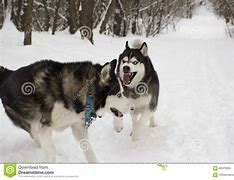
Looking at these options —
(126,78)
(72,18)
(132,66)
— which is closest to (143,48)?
(132,66)

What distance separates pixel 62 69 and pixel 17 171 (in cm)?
89

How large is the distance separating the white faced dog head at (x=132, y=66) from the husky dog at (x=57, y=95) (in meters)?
0.51

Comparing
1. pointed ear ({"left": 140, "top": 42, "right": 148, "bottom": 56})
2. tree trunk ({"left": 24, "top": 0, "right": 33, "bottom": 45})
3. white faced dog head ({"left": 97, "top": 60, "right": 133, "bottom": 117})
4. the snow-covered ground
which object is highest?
tree trunk ({"left": 24, "top": 0, "right": 33, "bottom": 45})

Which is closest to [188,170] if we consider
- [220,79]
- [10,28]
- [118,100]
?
[118,100]

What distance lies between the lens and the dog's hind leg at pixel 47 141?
231 cm

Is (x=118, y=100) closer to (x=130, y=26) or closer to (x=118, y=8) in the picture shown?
(x=118, y=8)

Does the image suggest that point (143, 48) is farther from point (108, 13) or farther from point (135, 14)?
point (135, 14)

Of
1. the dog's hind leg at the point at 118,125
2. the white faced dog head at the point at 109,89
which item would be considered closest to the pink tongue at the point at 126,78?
the dog's hind leg at the point at 118,125

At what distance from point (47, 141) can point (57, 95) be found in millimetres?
363

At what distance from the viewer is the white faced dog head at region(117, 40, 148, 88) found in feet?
9.76

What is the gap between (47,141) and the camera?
2340 mm

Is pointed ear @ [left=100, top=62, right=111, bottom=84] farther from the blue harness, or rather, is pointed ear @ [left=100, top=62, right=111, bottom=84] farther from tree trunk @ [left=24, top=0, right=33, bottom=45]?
tree trunk @ [left=24, top=0, right=33, bottom=45]

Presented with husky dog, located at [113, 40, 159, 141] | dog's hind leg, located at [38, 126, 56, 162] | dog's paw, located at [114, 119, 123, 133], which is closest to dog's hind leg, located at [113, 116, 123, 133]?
dog's paw, located at [114, 119, 123, 133]

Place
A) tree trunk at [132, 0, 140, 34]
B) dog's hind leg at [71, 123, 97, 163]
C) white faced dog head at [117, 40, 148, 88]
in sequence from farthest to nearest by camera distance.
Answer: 1. tree trunk at [132, 0, 140, 34]
2. white faced dog head at [117, 40, 148, 88]
3. dog's hind leg at [71, 123, 97, 163]
